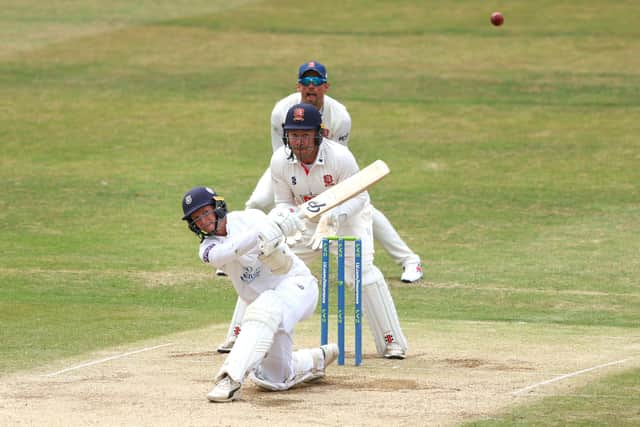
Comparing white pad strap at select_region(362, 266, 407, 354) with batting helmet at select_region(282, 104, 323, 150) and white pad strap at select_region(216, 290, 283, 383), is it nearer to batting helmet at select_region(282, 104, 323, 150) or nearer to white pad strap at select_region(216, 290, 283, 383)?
batting helmet at select_region(282, 104, 323, 150)

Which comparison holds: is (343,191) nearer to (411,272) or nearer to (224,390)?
(224,390)

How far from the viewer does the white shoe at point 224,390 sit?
263 inches

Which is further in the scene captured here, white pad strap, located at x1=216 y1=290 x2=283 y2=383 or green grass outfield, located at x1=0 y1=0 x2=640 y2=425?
green grass outfield, located at x1=0 y1=0 x2=640 y2=425

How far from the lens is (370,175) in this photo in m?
7.85

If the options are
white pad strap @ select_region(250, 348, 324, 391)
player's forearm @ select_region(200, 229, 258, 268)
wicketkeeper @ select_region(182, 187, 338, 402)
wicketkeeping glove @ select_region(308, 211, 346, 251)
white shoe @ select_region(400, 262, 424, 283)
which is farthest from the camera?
white shoe @ select_region(400, 262, 424, 283)

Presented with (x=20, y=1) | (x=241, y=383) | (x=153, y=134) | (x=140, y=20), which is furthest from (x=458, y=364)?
(x=20, y=1)

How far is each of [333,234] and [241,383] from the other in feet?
4.96

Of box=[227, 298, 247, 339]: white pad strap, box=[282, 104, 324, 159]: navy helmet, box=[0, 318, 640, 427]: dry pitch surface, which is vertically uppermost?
box=[282, 104, 324, 159]: navy helmet

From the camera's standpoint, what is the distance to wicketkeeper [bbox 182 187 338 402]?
6.79m

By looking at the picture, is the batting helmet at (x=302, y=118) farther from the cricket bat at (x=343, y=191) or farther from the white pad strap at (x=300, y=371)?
the white pad strap at (x=300, y=371)

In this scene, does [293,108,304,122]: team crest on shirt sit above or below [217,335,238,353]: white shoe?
above

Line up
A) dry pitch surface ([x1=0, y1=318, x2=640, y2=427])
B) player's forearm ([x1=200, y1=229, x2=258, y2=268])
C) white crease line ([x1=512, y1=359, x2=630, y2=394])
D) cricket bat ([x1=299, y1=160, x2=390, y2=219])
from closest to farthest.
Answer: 1. dry pitch surface ([x1=0, y1=318, x2=640, y2=427])
2. player's forearm ([x1=200, y1=229, x2=258, y2=268])
3. white crease line ([x1=512, y1=359, x2=630, y2=394])
4. cricket bat ([x1=299, y1=160, x2=390, y2=219])

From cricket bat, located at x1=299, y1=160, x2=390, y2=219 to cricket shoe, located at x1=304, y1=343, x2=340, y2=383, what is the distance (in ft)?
2.47

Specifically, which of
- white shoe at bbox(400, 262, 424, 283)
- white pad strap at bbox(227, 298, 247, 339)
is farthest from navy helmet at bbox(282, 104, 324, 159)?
white shoe at bbox(400, 262, 424, 283)
